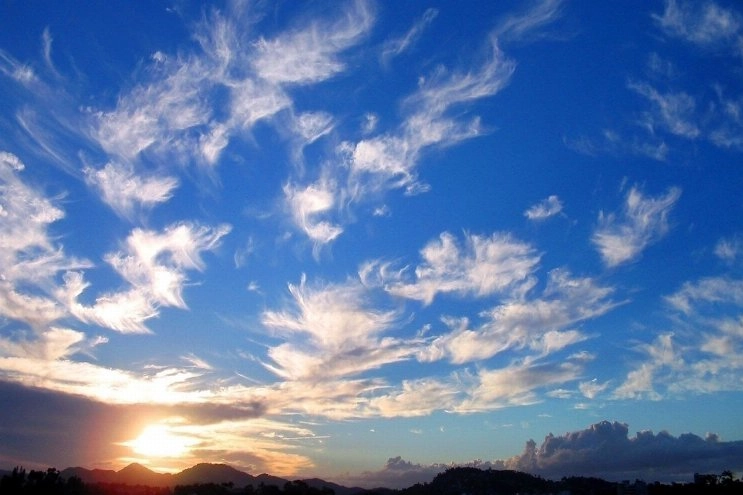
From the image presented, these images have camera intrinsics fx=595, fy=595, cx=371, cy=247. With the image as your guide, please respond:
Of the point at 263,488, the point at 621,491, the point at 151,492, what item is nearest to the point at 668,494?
the point at 621,491

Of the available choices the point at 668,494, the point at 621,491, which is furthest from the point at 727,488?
the point at 621,491

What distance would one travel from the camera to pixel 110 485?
15275 centimetres

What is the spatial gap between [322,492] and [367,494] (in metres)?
30.1

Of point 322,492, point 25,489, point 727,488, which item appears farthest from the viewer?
point 727,488

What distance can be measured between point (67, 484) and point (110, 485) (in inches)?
745

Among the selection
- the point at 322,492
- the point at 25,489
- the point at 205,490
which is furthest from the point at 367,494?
the point at 25,489

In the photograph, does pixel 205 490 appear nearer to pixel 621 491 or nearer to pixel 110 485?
pixel 110 485

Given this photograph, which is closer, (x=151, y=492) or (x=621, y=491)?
(x=151, y=492)

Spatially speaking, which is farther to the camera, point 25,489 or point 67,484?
point 67,484

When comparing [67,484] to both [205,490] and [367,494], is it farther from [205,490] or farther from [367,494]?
[367,494]

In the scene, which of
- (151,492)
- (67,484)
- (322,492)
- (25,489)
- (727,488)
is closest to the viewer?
(25,489)

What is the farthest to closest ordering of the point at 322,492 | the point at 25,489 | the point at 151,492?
the point at 322,492 < the point at 151,492 < the point at 25,489

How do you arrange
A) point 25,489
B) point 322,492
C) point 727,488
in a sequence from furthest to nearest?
point 727,488
point 322,492
point 25,489

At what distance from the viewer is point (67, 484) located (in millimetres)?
135375
